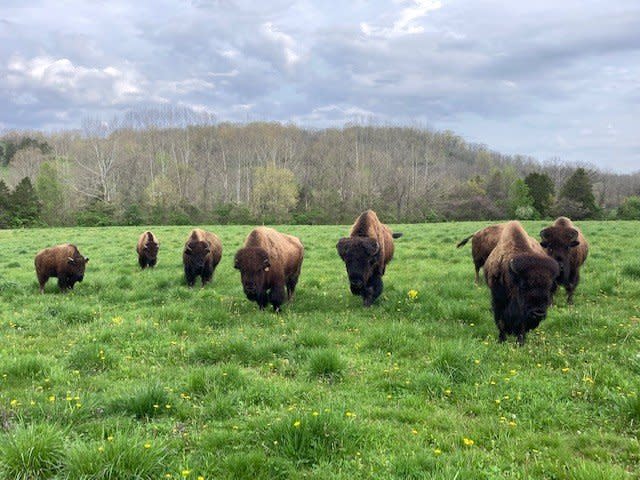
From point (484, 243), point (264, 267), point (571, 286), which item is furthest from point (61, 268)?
point (571, 286)

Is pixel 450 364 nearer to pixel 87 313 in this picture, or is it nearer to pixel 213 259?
pixel 87 313

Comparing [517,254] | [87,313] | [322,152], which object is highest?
[322,152]

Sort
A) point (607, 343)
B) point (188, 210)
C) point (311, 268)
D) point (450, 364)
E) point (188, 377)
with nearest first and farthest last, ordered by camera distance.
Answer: point (188, 377) < point (450, 364) < point (607, 343) < point (311, 268) < point (188, 210)

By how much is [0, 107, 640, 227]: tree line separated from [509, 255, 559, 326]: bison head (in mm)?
50653

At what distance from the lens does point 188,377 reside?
5.59 metres

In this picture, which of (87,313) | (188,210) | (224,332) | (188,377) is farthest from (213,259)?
(188,210)

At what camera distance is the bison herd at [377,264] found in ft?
23.2

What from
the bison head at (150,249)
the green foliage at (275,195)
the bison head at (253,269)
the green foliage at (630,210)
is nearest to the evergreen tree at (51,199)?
the green foliage at (275,195)

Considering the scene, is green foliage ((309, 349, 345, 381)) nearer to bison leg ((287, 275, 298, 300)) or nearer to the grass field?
the grass field

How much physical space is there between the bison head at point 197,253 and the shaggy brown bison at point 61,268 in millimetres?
3334

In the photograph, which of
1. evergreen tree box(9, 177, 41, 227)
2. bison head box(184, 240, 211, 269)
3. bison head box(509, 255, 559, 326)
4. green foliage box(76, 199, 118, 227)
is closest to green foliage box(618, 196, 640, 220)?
bison head box(184, 240, 211, 269)

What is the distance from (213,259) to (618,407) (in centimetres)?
1210

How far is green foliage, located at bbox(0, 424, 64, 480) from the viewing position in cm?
344

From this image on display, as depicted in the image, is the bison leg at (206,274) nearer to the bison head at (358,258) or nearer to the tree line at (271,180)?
the bison head at (358,258)
